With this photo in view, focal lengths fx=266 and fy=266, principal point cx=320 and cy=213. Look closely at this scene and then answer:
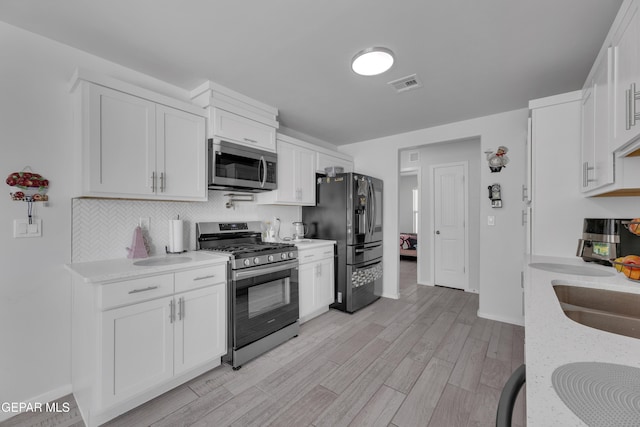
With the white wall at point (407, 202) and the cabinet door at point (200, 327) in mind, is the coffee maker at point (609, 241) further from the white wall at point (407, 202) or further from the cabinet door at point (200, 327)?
the white wall at point (407, 202)

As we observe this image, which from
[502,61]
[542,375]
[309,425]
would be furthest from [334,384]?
[502,61]

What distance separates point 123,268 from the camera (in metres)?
1.78

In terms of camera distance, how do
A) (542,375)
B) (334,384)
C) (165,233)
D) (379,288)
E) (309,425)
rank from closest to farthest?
(542,375)
(309,425)
(334,384)
(165,233)
(379,288)

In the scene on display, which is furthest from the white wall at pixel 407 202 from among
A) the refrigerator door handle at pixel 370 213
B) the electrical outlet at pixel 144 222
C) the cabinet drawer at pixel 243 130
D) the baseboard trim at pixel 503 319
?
the electrical outlet at pixel 144 222

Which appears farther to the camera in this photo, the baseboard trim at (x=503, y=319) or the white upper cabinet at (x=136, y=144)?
the baseboard trim at (x=503, y=319)

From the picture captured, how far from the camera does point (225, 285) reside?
Answer: 2.23 meters

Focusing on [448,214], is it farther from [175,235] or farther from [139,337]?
[139,337]

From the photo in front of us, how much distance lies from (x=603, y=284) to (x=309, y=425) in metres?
1.83

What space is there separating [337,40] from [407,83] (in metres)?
0.90

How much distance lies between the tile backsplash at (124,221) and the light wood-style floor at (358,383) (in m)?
1.07

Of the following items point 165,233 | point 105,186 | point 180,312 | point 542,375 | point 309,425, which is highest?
point 105,186

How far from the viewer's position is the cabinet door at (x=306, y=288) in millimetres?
2988

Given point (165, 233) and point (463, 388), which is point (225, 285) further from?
point (463, 388)

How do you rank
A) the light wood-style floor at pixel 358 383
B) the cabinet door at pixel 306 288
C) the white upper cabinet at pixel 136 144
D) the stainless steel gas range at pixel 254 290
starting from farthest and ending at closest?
the cabinet door at pixel 306 288, the stainless steel gas range at pixel 254 290, the white upper cabinet at pixel 136 144, the light wood-style floor at pixel 358 383
